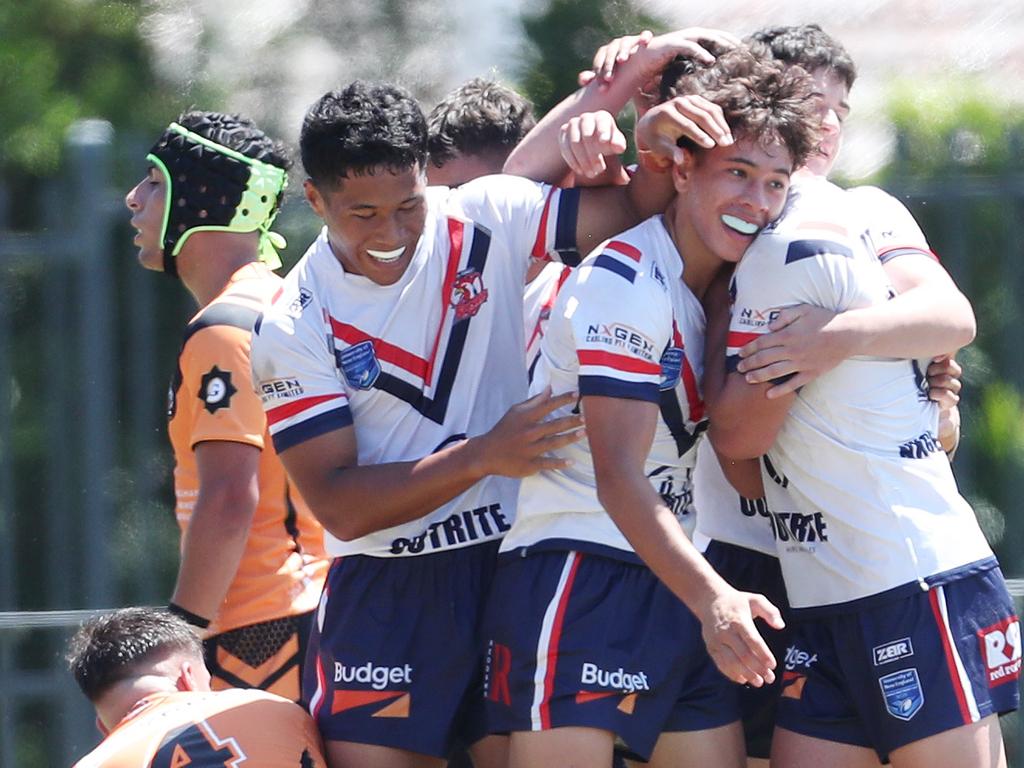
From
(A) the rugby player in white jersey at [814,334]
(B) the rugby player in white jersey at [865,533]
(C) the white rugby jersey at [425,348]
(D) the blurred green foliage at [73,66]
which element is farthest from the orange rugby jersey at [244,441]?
(D) the blurred green foliage at [73,66]

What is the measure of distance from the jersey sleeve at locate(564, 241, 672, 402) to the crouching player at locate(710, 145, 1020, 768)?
15cm

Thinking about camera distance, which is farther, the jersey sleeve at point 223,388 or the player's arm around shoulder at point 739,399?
the jersey sleeve at point 223,388

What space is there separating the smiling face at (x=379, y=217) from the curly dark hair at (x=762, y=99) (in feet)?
1.75

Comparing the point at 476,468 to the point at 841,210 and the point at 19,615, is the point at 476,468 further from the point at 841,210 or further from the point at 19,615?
the point at 19,615

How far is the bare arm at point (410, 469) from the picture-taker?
3000 mm

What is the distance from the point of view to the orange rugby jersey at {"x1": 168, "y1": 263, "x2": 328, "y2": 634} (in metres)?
3.70

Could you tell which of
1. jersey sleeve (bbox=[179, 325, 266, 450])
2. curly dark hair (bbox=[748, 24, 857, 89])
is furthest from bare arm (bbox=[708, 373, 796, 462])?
jersey sleeve (bbox=[179, 325, 266, 450])

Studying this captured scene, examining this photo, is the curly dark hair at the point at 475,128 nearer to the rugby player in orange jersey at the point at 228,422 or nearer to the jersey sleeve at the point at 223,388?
the rugby player in orange jersey at the point at 228,422

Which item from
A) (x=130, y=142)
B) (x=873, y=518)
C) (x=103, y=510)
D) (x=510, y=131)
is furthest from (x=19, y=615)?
(x=873, y=518)

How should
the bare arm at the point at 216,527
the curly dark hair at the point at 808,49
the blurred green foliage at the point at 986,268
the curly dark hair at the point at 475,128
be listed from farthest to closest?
1. the blurred green foliage at the point at 986,268
2. the curly dark hair at the point at 475,128
3. the bare arm at the point at 216,527
4. the curly dark hair at the point at 808,49

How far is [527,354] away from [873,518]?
0.76 meters

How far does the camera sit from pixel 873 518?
3.02 meters

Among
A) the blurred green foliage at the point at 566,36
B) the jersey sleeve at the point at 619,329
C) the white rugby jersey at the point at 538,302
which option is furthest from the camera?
the blurred green foliage at the point at 566,36

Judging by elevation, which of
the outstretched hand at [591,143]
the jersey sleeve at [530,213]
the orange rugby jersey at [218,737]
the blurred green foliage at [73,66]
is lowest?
the orange rugby jersey at [218,737]
